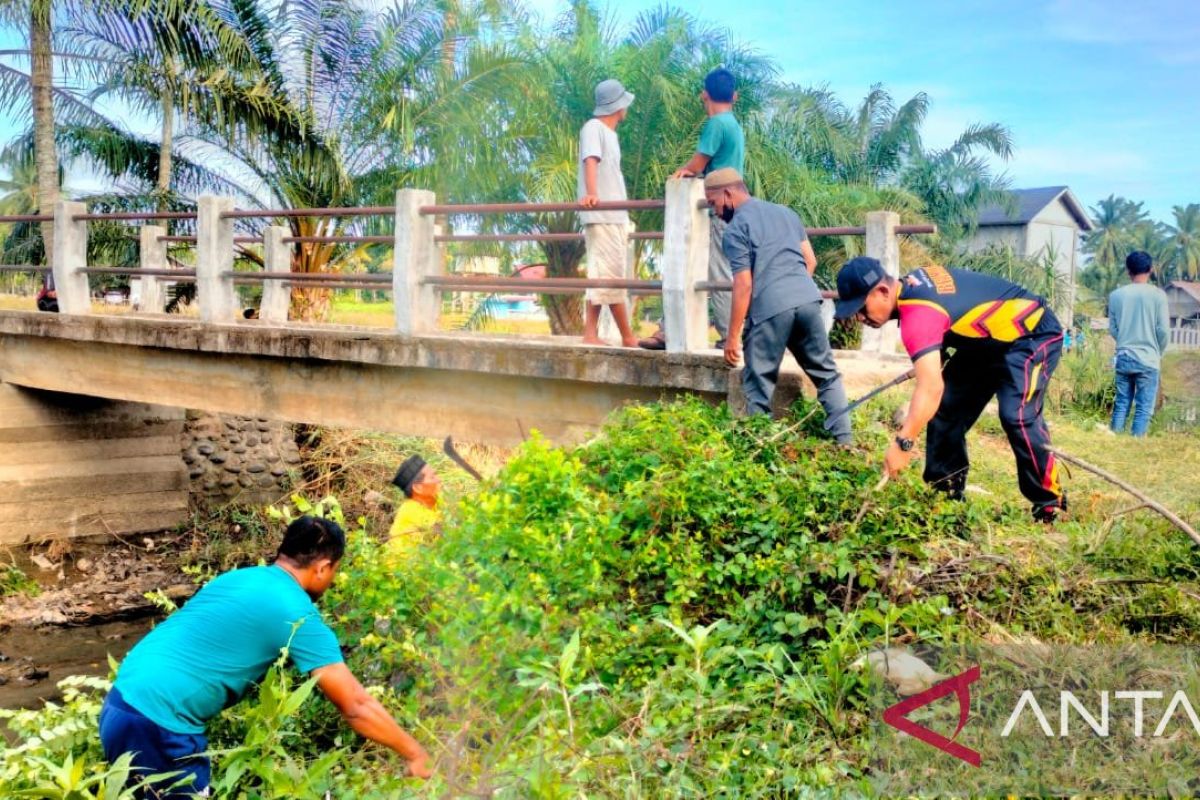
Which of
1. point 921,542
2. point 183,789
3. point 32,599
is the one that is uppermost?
point 921,542

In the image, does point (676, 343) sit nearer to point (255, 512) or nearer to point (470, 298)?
point (255, 512)

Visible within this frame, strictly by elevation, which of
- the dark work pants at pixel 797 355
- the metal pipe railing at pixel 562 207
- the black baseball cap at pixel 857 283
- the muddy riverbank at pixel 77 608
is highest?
the metal pipe railing at pixel 562 207

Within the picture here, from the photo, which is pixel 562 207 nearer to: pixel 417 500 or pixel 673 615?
pixel 417 500

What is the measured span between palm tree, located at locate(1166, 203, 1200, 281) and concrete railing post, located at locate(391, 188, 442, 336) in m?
73.6

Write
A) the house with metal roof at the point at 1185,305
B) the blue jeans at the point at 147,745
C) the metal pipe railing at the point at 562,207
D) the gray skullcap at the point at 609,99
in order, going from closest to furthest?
the blue jeans at the point at 147,745 < the metal pipe railing at the point at 562,207 < the gray skullcap at the point at 609,99 < the house with metal roof at the point at 1185,305

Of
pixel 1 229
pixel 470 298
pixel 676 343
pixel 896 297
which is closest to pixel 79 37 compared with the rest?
pixel 470 298

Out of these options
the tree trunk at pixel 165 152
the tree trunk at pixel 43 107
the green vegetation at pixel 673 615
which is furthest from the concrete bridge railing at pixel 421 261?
→ the tree trunk at pixel 165 152

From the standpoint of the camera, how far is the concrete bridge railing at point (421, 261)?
306 inches

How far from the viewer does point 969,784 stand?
3783 mm

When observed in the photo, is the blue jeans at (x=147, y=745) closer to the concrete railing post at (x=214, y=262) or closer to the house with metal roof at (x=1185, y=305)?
the concrete railing post at (x=214, y=262)

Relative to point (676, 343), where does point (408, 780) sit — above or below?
below

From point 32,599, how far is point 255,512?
321 centimetres

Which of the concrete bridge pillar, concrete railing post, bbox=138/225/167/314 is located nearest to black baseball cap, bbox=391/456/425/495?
concrete railing post, bbox=138/225/167/314

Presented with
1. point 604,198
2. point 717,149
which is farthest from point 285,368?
point 717,149
